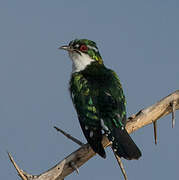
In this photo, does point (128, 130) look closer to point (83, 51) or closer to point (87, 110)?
point (87, 110)

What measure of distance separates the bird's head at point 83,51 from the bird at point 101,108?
1.48 feet

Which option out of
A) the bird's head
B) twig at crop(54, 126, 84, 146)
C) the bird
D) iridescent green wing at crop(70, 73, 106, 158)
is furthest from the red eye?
twig at crop(54, 126, 84, 146)

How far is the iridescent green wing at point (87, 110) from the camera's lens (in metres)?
6.14

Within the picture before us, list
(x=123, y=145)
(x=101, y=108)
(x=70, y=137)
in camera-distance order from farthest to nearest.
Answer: (x=101, y=108)
(x=123, y=145)
(x=70, y=137)

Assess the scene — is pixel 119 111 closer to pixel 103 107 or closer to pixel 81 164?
pixel 103 107

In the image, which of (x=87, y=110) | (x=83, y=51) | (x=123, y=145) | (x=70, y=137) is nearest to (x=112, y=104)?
(x=87, y=110)

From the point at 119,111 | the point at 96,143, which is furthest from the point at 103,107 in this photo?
the point at 96,143

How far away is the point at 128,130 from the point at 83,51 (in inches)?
109

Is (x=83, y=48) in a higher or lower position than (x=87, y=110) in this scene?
higher

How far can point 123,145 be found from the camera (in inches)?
248

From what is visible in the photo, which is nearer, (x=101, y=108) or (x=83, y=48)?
(x=101, y=108)

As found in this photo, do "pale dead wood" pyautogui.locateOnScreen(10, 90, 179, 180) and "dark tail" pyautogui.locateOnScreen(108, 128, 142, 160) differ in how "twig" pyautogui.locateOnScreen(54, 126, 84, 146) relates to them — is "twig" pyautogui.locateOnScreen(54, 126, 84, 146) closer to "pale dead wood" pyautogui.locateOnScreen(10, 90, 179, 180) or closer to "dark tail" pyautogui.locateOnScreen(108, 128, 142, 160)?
"pale dead wood" pyautogui.locateOnScreen(10, 90, 179, 180)

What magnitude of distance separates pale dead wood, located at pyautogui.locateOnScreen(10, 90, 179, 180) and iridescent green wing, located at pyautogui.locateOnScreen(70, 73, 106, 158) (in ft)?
0.68

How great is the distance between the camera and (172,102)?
607 cm
